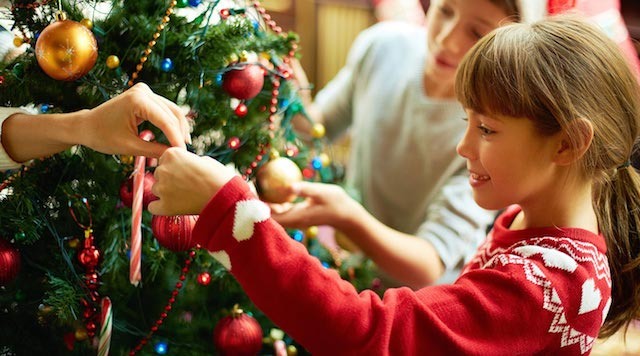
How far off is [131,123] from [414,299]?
14.6 inches

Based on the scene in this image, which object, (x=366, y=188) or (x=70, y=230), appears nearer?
(x=70, y=230)

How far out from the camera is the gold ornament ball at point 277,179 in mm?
975

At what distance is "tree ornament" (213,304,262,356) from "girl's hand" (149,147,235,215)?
0.26 meters

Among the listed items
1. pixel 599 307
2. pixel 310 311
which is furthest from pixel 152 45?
pixel 599 307

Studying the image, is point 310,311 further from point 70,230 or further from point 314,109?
point 314,109

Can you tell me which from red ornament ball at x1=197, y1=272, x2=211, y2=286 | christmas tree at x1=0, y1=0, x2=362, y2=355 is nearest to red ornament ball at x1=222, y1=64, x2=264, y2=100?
christmas tree at x1=0, y1=0, x2=362, y2=355

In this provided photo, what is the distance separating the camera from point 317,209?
1.07 metres

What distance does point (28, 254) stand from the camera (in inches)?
34.4

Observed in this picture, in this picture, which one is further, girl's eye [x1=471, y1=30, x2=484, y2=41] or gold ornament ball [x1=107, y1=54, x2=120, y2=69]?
girl's eye [x1=471, y1=30, x2=484, y2=41]

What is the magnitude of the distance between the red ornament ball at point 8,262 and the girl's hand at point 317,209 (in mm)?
362

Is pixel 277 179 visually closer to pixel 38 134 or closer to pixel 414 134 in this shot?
pixel 38 134

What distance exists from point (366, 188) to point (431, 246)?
0.26 metres

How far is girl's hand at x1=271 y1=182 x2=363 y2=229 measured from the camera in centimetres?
104

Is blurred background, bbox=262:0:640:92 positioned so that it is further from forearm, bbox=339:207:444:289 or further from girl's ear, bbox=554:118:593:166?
Answer: girl's ear, bbox=554:118:593:166
